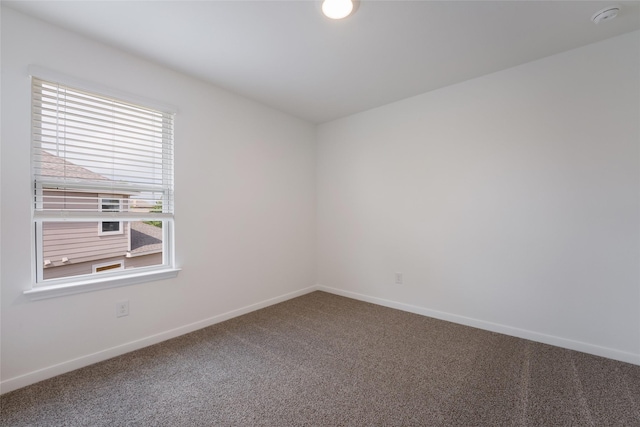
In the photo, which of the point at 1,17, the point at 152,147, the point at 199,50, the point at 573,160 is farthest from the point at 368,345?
the point at 1,17

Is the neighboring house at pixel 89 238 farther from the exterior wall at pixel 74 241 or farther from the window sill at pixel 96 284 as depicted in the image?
the window sill at pixel 96 284

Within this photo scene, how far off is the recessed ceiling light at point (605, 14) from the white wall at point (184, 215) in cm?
286

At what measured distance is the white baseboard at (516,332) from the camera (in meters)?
2.10

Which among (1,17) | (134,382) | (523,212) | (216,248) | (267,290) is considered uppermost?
(1,17)

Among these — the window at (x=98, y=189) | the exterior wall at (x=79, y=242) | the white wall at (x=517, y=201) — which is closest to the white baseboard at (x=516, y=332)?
the white wall at (x=517, y=201)

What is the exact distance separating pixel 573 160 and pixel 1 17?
4.13 meters

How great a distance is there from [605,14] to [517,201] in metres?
1.38

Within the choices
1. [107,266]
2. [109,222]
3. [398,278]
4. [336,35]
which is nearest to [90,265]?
[107,266]

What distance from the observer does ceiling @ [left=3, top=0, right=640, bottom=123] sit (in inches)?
69.4

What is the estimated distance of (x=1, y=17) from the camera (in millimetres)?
1715

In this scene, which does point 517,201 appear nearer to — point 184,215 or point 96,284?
point 184,215

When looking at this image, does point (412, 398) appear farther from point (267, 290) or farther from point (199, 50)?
point (199, 50)

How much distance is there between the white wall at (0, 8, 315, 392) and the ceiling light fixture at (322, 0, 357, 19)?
1.52 m

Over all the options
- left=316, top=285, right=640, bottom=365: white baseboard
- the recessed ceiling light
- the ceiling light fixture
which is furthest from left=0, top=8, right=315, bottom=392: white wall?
the recessed ceiling light
